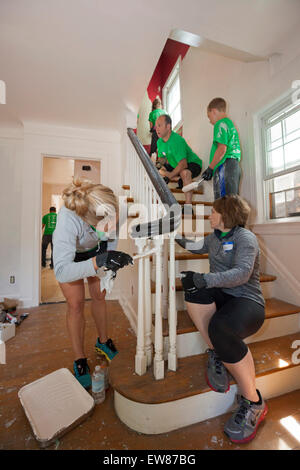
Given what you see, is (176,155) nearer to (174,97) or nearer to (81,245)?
(81,245)

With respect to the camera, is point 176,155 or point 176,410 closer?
point 176,410

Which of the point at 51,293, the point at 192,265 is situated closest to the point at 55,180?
the point at 51,293

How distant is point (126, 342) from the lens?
1.72m

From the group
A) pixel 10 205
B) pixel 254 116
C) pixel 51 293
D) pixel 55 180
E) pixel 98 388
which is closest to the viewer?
pixel 98 388

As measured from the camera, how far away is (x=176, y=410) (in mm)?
928

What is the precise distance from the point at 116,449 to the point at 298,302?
1.48 meters

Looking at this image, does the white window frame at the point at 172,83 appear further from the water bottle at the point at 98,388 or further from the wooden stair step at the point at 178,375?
the water bottle at the point at 98,388

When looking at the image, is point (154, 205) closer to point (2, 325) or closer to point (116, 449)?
point (116, 449)

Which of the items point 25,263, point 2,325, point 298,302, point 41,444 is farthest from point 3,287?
point 298,302

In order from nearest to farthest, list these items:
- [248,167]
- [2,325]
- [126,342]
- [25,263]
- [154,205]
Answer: [154,205] < [126,342] < [2,325] < [248,167] < [25,263]

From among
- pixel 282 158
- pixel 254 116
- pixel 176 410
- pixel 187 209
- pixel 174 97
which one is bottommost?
pixel 176 410

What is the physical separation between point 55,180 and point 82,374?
20.3ft

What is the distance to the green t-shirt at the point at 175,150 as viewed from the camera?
225 centimetres

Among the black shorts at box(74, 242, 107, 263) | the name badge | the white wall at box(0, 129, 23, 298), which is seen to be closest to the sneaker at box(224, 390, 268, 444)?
the name badge
